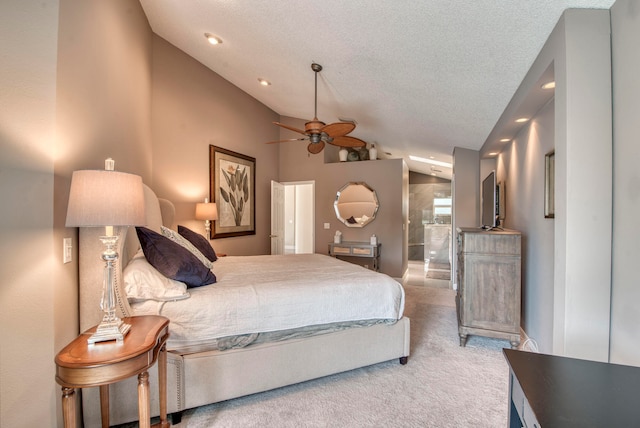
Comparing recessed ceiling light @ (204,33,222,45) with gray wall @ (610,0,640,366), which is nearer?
gray wall @ (610,0,640,366)

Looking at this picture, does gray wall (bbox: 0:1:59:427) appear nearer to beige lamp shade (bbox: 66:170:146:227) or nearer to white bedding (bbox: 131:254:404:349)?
beige lamp shade (bbox: 66:170:146:227)

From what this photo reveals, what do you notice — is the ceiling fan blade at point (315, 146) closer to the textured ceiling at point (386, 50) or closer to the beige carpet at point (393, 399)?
the textured ceiling at point (386, 50)

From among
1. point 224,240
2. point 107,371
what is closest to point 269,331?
point 107,371

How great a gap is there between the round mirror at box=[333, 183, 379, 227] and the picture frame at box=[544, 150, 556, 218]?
317 centimetres

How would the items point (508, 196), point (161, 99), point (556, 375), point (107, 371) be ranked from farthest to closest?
point (508, 196) → point (161, 99) → point (107, 371) → point (556, 375)

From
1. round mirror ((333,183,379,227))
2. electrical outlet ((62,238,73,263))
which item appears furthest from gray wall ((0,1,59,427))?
round mirror ((333,183,379,227))

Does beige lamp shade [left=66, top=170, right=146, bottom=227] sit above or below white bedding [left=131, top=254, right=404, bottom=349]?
above

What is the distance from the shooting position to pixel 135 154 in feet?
9.50

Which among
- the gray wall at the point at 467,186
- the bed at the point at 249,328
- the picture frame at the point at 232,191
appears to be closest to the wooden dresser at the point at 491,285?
the bed at the point at 249,328

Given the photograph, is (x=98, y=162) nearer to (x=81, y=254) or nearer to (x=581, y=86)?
(x=81, y=254)

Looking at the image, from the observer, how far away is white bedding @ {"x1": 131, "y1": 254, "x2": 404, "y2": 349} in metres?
1.84

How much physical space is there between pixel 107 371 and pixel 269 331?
98cm

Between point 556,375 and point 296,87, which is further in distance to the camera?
point 296,87

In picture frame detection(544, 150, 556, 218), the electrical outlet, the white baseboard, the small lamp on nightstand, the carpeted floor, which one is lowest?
the carpeted floor
